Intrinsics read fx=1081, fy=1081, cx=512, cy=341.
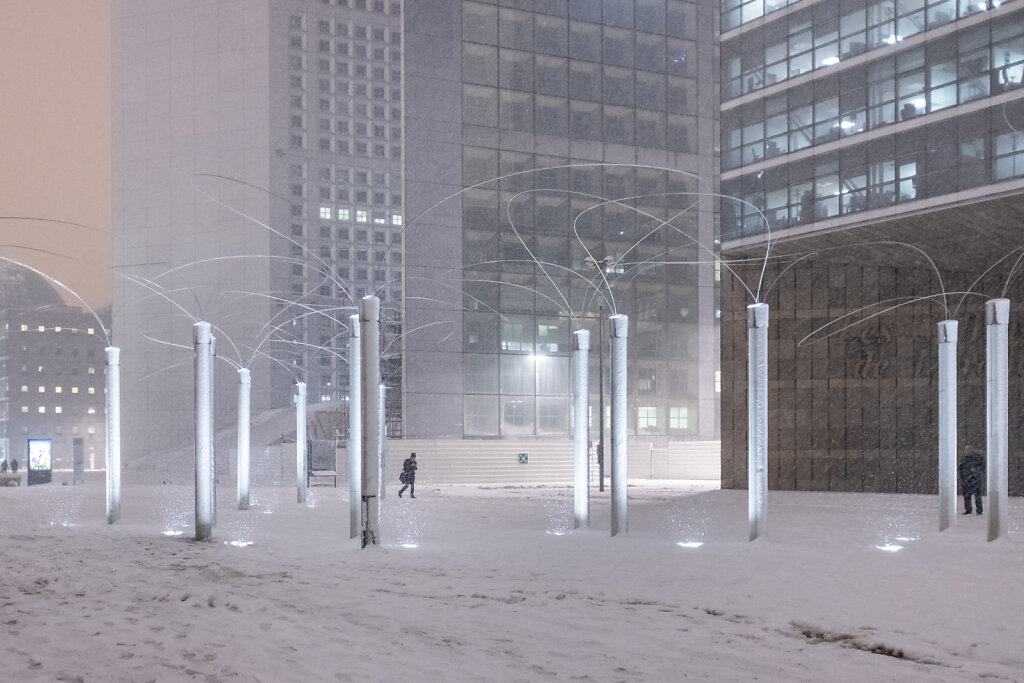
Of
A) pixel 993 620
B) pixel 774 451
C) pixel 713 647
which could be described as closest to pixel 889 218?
pixel 774 451

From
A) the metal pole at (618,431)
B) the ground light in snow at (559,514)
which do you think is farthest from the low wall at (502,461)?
the metal pole at (618,431)

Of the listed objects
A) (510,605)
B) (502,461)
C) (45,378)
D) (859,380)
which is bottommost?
(502,461)

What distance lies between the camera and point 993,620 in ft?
37.8

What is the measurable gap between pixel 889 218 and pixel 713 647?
28.2 metres

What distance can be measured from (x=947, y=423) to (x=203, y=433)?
15.0 metres

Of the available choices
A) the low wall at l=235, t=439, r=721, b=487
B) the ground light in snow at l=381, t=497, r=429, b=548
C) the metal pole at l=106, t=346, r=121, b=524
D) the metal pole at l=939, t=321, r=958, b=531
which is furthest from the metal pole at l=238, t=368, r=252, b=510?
the low wall at l=235, t=439, r=721, b=487

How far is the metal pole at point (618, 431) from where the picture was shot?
21.1m

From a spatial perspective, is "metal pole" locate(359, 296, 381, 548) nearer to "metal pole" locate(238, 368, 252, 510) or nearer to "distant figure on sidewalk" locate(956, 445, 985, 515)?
"metal pole" locate(238, 368, 252, 510)

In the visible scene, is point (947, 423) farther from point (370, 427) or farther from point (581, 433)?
point (370, 427)

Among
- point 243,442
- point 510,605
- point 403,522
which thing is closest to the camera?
point 510,605

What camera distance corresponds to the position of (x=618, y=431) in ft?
70.8

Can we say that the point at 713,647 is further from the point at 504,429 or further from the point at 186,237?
the point at 186,237

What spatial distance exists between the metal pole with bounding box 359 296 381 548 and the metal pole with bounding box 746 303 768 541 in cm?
688

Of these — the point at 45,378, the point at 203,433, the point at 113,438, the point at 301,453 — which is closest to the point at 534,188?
the point at 301,453
